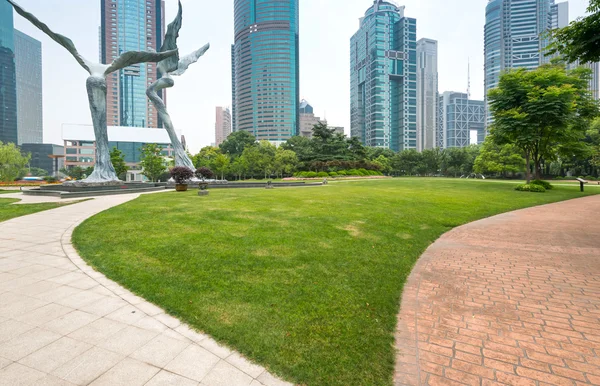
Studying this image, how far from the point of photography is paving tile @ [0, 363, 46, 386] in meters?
2.34

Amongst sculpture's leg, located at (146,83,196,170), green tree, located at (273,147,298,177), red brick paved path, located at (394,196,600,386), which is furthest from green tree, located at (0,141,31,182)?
red brick paved path, located at (394,196,600,386)

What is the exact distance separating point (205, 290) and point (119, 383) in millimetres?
1877

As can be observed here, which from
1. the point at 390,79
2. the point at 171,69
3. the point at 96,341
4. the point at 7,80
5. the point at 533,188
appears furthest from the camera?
the point at 390,79

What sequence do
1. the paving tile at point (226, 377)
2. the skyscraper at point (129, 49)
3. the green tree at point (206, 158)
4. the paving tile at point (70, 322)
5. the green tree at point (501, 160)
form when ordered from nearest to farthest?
the paving tile at point (226, 377)
the paving tile at point (70, 322)
the green tree at point (501, 160)
the green tree at point (206, 158)
the skyscraper at point (129, 49)

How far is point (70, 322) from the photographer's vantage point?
332 centimetres

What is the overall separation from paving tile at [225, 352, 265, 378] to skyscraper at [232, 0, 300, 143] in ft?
432

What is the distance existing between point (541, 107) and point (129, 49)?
511 feet

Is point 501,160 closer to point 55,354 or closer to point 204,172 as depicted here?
point 204,172

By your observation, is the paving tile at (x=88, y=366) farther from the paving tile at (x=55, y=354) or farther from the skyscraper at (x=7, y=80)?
the skyscraper at (x=7, y=80)

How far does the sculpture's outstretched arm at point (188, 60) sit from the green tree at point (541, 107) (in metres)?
27.5

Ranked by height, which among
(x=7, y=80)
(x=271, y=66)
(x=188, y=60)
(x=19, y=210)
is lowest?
(x=19, y=210)

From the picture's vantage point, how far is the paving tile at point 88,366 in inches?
95.7

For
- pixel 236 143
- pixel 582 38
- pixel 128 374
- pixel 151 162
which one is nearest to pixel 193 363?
pixel 128 374

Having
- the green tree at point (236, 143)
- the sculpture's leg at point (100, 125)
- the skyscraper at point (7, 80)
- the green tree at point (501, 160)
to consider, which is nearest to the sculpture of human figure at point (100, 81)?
the sculpture's leg at point (100, 125)
